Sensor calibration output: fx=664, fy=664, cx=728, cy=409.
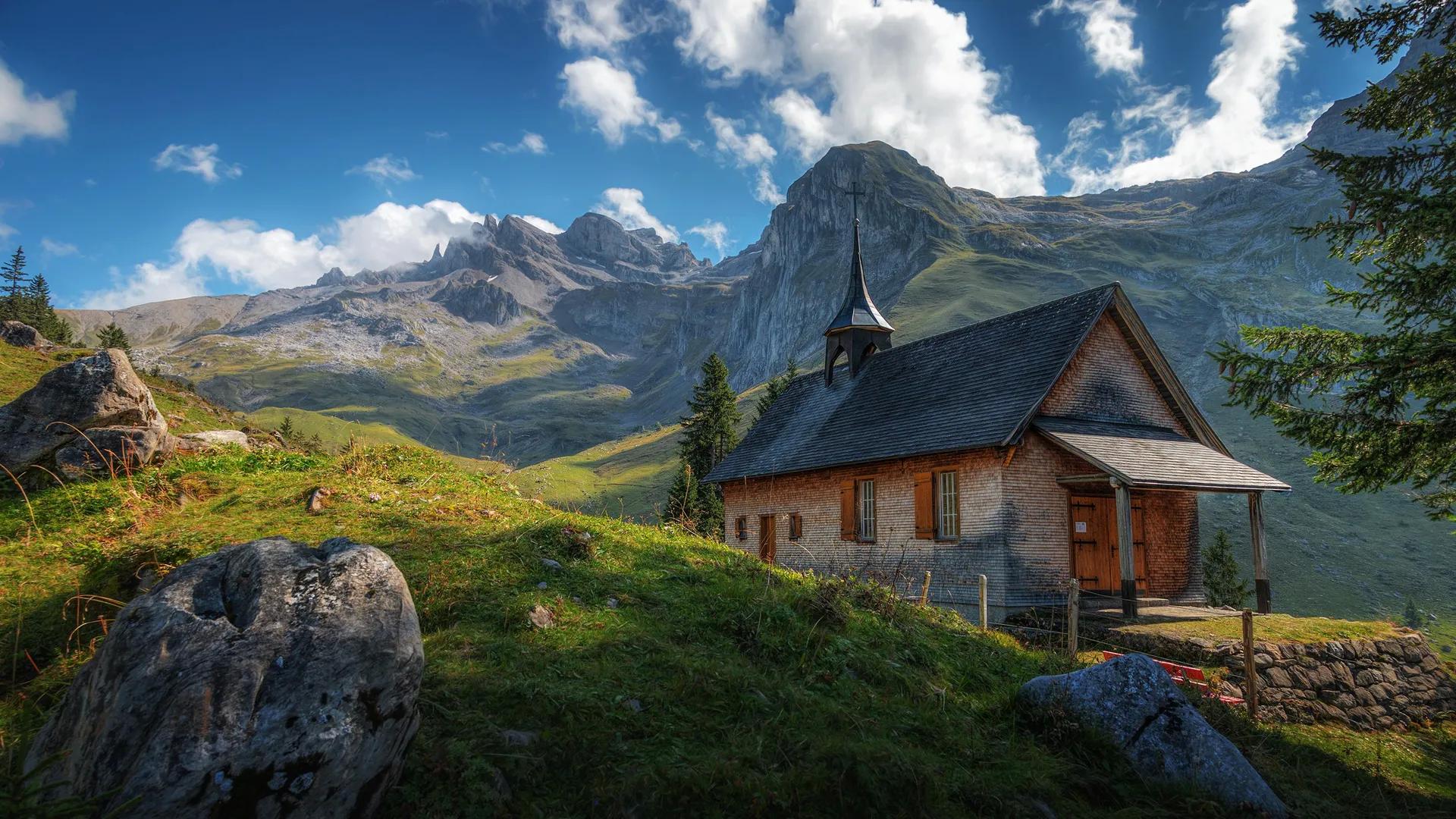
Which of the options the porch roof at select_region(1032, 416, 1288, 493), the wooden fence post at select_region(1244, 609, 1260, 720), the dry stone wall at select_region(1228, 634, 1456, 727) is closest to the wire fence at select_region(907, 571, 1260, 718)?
the wooden fence post at select_region(1244, 609, 1260, 720)

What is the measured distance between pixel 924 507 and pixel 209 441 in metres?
15.3

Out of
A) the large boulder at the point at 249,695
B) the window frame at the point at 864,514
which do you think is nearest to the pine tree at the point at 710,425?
the window frame at the point at 864,514

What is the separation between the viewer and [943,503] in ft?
55.4

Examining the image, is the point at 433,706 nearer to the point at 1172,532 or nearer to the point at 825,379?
the point at 1172,532

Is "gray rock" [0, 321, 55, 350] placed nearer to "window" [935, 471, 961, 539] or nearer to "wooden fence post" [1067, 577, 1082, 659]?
"window" [935, 471, 961, 539]

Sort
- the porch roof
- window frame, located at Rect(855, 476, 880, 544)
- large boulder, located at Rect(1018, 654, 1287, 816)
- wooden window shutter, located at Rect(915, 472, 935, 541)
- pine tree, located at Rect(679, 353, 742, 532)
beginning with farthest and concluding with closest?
pine tree, located at Rect(679, 353, 742, 532), window frame, located at Rect(855, 476, 880, 544), wooden window shutter, located at Rect(915, 472, 935, 541), the porch roof, large boulder, located at Rect(1018, 654, 1287, 816)

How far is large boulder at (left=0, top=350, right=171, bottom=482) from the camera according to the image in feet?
29.8

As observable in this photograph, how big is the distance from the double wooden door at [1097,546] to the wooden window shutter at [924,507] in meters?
3.24

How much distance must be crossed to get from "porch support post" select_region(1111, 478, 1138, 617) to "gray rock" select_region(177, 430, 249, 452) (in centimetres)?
1710

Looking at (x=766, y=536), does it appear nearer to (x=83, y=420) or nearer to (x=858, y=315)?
(x=858, y=315)

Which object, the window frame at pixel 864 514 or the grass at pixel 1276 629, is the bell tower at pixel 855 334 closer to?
the window frame at pixel 864 514

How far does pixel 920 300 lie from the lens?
166 metres

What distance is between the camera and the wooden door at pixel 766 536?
22.8 meters

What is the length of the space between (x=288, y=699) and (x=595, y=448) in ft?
576
